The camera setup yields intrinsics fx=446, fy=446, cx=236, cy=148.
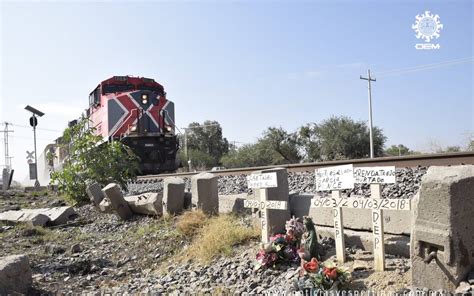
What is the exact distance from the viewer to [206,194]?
6.35 metres

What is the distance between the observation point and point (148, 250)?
19.6 feet

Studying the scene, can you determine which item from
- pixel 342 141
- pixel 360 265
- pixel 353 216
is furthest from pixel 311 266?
pixel 342 141

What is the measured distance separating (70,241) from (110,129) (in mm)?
7942

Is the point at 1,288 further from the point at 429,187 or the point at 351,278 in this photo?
the point at 429,187

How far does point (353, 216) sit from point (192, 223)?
2.35 meters

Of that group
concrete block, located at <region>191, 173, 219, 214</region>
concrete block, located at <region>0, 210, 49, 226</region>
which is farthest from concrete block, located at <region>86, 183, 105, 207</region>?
concrete block, located at <region>191, 173, 219, 214</region>

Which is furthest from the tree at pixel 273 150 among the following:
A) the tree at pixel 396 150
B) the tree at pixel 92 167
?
the tree at pixel 92 167

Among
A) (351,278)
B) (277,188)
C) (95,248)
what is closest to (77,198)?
(95,248)

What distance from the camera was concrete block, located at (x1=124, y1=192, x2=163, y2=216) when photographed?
291 inches

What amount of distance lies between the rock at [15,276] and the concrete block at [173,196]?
2.55 metres

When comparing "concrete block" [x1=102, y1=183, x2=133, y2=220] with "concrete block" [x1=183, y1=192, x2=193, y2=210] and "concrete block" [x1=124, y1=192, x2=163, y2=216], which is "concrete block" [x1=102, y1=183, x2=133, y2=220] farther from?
"concrete block" [x1=183, y1=192, x2=193, y2=210]

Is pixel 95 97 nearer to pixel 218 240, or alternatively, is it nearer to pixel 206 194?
pixel 206 194

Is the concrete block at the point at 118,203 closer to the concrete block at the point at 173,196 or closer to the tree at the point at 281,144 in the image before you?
the concrete block at the point at 173,196

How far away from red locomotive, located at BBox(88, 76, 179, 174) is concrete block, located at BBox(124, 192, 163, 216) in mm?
6673
